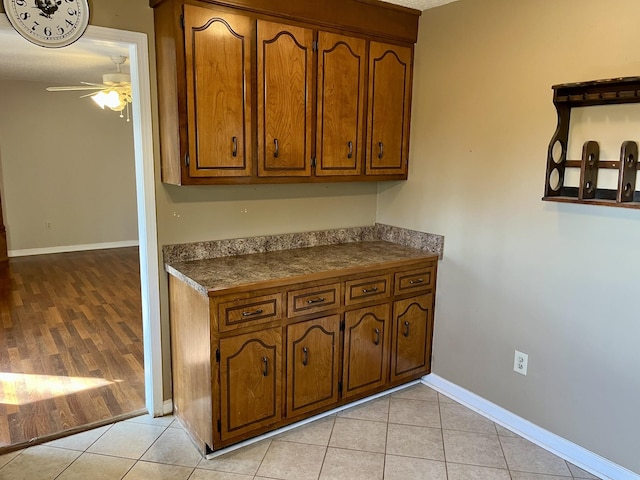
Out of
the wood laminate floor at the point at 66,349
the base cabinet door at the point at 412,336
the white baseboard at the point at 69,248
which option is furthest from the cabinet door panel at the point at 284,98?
the white baseboard at the point at 69,248

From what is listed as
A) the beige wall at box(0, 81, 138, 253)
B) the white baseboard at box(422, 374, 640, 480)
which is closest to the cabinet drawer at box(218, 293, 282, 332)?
the white baseboard at box(422, 374, 640, 480)

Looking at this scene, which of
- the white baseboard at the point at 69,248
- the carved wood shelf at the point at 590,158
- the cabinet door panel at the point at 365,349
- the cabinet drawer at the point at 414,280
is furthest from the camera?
the white baseboard at the point at 69,248

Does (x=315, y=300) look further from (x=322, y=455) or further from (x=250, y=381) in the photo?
(x=322, y=455)

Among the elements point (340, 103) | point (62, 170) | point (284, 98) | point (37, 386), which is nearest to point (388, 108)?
point (340, 103)

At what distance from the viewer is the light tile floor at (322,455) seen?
226 cm

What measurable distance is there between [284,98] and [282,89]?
0.05 m

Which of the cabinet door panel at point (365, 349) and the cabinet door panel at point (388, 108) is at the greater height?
the cabinet door panel at point (388, 108)

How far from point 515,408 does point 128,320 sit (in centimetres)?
319

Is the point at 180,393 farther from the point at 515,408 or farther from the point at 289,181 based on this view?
the point at 515,408

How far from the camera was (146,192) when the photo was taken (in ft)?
8.22

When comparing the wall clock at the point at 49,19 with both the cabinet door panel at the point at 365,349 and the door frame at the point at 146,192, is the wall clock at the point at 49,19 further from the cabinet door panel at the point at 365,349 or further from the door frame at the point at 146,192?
the cabinet door panel at the point at 365,349

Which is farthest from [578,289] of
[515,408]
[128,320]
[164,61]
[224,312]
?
[128,320]

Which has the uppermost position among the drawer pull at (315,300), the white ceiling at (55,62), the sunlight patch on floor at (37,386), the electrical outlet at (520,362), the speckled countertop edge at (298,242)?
the white ceiling at (55,62)

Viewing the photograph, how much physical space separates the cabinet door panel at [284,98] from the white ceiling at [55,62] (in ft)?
2.24
